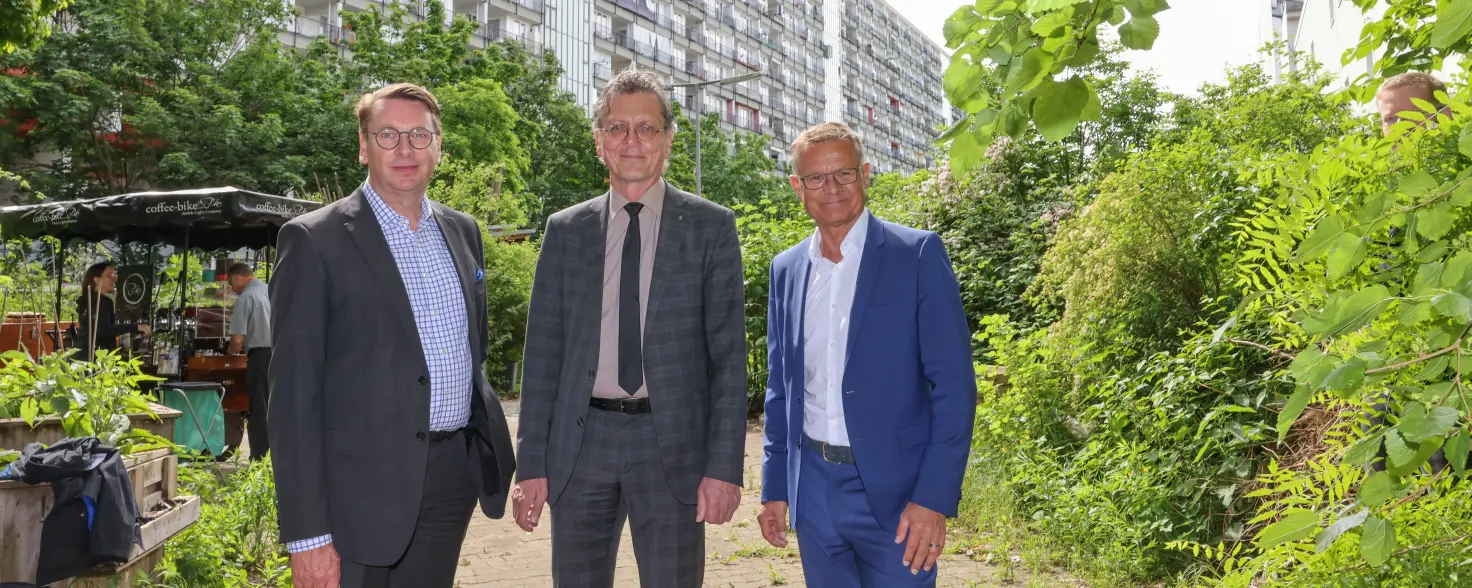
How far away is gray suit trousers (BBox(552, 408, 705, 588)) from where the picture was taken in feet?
10.5

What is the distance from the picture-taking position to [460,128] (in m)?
30.7

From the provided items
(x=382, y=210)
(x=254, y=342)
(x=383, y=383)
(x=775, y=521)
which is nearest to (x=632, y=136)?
(x=382, y=210)

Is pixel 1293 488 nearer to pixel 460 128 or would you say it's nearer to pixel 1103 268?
pixel 1103 268

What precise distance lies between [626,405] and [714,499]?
0.39 meters

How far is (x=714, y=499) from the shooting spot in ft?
→ 10.6

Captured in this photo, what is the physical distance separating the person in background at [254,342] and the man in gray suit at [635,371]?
23.3 ft

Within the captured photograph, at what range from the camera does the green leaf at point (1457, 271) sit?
156 cm

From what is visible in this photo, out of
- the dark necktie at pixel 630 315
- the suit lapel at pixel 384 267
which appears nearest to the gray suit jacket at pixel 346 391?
the suit lapel at pixel 384 267

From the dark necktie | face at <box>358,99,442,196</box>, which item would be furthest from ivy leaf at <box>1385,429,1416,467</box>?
face at <box>358,99,442,196</box>

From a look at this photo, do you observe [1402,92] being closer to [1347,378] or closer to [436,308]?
[1347,378]

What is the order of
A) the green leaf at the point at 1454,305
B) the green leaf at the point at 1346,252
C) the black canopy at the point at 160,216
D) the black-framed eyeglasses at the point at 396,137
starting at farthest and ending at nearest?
the black canopy at the point at 160,216, the black-framed eyeglasses at the point at 396,137, the green leaf at the point at 1346,252, the green leaf at the point at 1454,305

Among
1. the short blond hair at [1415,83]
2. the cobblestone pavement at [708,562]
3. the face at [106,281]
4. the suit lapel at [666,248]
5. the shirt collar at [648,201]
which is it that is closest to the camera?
the suit lapel at [666,248]

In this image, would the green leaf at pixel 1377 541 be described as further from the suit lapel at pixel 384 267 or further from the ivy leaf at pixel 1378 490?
the suit lapel at pixel 384 267

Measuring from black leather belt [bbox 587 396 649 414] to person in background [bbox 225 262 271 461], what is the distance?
7228 mm
